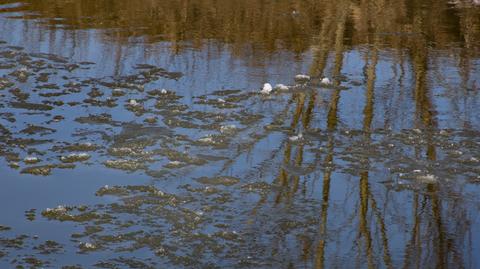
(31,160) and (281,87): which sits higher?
(281,87)

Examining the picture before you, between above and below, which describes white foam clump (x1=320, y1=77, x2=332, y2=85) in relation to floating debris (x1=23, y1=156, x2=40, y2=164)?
above

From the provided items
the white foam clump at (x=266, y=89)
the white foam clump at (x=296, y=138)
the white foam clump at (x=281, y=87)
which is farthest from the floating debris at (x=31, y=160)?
the white foam clump at (x=281, y=87)

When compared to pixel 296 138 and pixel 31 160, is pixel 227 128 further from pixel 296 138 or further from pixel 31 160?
pixel 31 160

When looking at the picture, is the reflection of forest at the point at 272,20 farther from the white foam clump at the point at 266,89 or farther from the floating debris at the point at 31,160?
the floating debris at the point at 31,160

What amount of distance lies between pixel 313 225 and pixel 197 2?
1093cm

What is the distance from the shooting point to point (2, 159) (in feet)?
26.7

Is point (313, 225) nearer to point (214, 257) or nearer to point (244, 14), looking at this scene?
point (214, 257)

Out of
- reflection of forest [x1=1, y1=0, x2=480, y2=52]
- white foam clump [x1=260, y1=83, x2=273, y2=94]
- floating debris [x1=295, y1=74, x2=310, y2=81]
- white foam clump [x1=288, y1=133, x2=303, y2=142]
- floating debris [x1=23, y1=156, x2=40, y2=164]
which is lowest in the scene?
floating debris [x1=23, y1=156, x2=40, y2=164]

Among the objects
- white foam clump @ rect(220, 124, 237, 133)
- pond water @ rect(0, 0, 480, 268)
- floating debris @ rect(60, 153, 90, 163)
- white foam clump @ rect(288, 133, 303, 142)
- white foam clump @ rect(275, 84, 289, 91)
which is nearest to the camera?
pond water @ rect(0, 0, 480, 268)

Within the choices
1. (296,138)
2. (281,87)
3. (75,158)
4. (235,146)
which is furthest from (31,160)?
(281,87)

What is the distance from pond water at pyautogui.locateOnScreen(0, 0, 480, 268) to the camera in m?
6.44

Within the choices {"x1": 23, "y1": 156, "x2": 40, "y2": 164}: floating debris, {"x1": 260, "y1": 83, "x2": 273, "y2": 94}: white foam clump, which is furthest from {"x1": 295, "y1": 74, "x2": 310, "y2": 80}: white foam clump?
{"x1": 23, "y1": 156, "x2": 40, "y2": 164}: floating debris

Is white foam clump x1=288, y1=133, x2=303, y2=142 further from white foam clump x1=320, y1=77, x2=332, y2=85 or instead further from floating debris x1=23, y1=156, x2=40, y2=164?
floating debris x1=23, y1=156, x2=40, y2=164

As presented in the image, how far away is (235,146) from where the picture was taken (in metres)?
8.62
